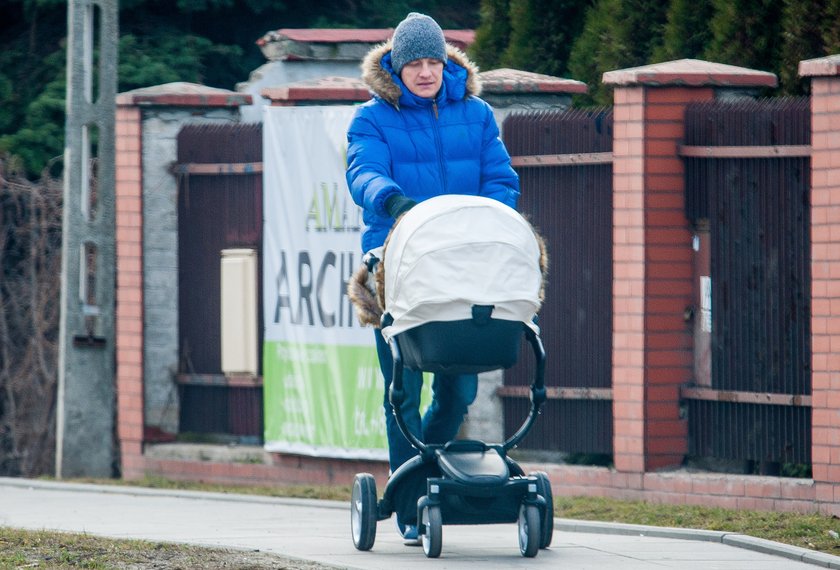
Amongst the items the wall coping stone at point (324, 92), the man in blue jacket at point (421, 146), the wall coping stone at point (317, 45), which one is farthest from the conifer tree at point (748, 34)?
the man in blue jacket at point (421, 146)

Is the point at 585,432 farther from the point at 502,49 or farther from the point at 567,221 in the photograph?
the point at 502,49

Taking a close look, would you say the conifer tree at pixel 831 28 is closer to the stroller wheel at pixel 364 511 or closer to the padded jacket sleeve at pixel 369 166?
the padded jacket sleeve at pixel 369 166

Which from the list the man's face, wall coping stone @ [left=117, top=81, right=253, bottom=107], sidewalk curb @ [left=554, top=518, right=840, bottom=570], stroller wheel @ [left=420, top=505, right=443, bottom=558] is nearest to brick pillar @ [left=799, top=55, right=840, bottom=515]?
sidewalk curb @ [left=554, top=518, right=840, bottom=570]

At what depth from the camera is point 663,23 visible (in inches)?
503

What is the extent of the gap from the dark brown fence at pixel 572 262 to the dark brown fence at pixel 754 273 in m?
0.59

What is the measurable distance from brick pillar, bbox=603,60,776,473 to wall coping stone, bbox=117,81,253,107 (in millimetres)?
3335

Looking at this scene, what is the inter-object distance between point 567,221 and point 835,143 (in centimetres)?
193

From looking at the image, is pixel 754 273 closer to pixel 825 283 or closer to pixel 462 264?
pixel 825 283

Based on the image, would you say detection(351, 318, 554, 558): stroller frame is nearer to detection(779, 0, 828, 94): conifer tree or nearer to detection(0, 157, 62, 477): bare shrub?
detection(779, 0, 828, 94): conifer tree

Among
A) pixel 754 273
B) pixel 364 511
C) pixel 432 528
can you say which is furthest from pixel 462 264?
pixel 754 273

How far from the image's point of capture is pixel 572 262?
10195mm

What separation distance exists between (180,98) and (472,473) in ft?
19.3

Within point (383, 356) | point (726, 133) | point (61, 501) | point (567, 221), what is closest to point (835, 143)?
point (726, 133)

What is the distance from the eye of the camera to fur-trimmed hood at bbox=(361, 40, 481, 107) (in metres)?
7.14
